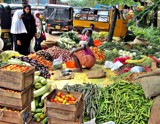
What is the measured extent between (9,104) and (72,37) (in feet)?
29.9

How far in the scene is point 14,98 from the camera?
12.9 feet

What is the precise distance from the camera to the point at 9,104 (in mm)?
4000

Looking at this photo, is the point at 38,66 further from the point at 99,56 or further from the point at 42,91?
the point at 99,56

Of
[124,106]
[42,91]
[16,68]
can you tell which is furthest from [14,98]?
[124,106]

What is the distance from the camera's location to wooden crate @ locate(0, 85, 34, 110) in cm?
390

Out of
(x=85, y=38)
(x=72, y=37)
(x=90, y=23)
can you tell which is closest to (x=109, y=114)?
(x=85, y=38)

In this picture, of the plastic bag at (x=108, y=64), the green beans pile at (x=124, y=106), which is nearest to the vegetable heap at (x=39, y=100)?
the green beans pile at (x=124, y=106)

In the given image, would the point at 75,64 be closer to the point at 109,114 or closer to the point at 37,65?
the point at 37,65

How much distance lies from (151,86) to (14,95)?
2.44 meters

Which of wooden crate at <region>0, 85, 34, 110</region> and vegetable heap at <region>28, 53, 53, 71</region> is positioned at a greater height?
wooden crate at <region>0, 85, 34, 110</region>

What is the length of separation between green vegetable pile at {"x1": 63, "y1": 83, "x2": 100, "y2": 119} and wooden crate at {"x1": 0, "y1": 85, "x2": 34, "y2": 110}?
4.11ft

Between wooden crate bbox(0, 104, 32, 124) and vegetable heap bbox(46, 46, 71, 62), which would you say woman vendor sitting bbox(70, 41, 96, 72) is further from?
wooden crate bbox(0, 104, 32, 124)

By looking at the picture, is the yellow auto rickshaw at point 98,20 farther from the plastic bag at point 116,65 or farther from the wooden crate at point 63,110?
the wooden crate at point 63,110

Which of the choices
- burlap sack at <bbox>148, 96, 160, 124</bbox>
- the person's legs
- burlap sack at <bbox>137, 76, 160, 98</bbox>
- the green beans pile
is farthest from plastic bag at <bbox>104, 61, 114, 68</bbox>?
burlap sack at <bbox>148, 96, 160, 124</bbox>
